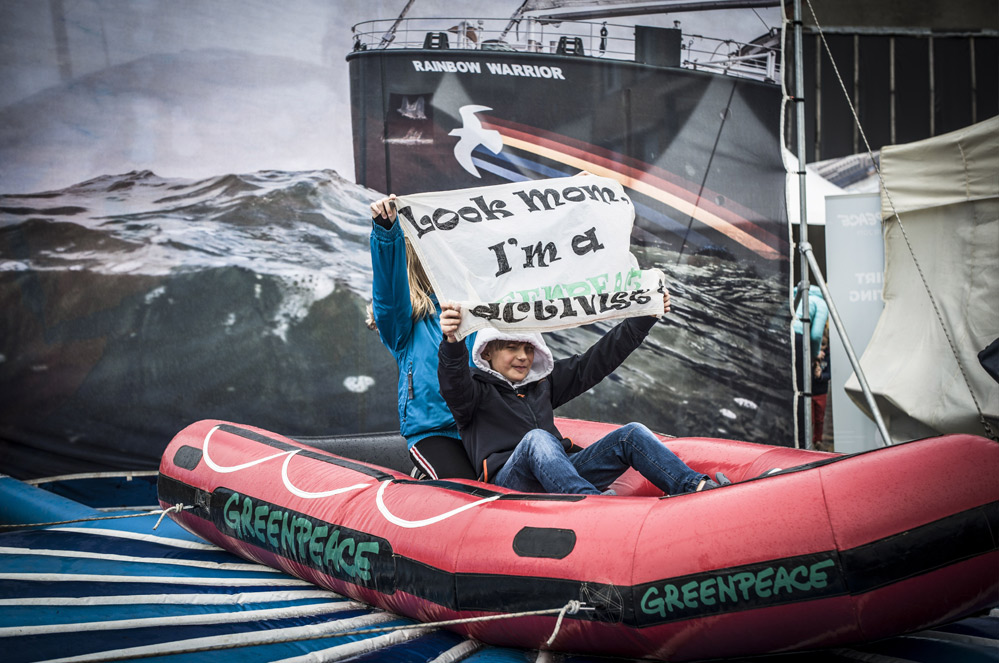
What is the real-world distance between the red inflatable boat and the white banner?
0.65 metres

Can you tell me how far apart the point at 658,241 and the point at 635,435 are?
2.57 m

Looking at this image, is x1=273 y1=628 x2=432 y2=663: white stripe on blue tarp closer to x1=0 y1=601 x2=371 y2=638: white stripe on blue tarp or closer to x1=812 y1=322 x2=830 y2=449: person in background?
x1=0 y1=601 x2=371 y2=638: white stripe on blue tarp

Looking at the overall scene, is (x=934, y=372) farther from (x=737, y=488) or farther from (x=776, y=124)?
(x=737, y=488)

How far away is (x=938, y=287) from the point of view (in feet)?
13.7

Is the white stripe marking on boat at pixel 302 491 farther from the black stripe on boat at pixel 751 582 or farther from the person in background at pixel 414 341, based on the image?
the black stripe on boat at pixel 751 582

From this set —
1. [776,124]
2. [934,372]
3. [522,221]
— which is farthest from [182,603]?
[776,124]

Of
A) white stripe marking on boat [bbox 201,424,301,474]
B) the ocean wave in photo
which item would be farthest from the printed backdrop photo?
white stripe marking on boat [bbox 201,424,301,474]

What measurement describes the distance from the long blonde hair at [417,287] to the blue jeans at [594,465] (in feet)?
2.22

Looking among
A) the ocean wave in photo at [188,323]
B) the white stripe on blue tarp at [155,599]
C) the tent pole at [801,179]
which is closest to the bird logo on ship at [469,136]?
the ocean wave in photo at [188,323]

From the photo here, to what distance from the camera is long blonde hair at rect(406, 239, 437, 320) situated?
2.84 meters

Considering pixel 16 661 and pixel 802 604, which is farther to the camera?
pixel 16 661

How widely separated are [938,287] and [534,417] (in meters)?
2.71

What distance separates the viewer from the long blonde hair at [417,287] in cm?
284

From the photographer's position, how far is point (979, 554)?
177cm
